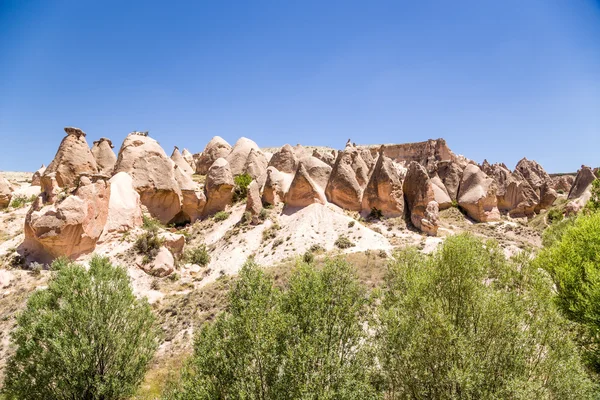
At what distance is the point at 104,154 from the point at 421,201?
37.0 m

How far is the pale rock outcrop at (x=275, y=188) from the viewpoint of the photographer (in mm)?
34000

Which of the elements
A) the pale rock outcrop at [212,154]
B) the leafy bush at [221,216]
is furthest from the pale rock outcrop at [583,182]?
the pale rock outcrop at [212,154]

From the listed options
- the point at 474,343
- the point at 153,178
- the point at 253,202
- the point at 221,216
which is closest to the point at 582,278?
the point at 474,343

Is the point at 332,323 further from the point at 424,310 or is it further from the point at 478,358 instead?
the point at 478,358

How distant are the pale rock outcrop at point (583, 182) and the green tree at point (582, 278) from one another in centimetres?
3601

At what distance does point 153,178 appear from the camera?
32.6 meters

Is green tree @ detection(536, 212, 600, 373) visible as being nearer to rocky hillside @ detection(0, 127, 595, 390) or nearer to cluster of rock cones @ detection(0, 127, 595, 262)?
rocky hillside @ detection(0, 127, 595, 390)

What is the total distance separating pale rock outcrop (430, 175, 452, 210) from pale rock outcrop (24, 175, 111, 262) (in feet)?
124

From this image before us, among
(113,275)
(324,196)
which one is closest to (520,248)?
(324,196)

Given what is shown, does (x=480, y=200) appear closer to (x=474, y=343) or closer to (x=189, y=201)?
(x=189, y=201)

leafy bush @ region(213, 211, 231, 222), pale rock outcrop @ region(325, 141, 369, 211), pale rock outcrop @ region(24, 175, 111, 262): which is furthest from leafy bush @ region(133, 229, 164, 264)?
pale rock outcrop @ region(325, 141, 369, 211)

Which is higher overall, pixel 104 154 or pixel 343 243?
pixel 104 154

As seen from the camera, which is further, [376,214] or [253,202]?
Answer: [376,214]

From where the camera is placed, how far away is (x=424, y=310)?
396 inches
